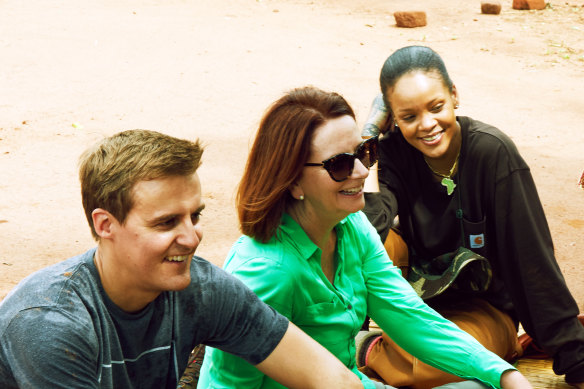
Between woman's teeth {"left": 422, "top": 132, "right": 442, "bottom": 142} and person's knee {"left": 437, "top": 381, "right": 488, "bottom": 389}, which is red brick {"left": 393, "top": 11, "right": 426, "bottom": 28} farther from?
person's knee {"left": 437, "top": 381, "right": 488, "bottom": 389}

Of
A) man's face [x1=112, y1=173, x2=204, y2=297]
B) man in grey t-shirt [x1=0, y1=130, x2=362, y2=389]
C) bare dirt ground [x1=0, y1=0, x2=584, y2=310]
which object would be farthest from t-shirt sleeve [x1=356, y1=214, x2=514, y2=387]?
bare dirt ground [x1=0, y1=0, x2=584, y2=310]

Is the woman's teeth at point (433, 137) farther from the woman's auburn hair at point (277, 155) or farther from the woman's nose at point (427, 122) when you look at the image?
the woman's auburn hair at point (277, 155)

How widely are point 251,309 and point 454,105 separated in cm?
171

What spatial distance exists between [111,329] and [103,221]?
29cm

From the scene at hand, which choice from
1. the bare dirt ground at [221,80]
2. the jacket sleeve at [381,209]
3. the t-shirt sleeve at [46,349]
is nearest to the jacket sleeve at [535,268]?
the jacket sleeve at [381,209]

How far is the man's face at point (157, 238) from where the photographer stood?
210 cm

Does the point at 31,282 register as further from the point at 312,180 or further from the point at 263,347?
the point at 312,180

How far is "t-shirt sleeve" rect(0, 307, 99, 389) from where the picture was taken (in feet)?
6.37

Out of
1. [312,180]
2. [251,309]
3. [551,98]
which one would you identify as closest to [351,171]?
[312,180]

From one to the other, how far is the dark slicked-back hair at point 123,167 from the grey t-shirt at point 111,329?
0.18 meters

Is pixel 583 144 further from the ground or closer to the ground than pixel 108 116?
closer to the ground

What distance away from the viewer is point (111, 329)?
2.14m

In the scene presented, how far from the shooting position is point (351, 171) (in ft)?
8.73

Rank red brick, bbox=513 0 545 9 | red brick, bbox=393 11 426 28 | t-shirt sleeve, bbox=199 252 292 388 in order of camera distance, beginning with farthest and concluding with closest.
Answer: red brick, bbox=513 0 545 9, red brick, bbox=393 11 426 28, t-shirt sleeve, bbox=199 252 292 388
